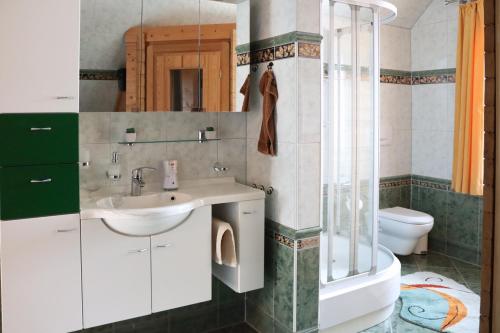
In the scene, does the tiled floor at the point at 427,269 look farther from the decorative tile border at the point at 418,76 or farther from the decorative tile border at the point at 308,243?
the decorative tile border at the point at 418,76

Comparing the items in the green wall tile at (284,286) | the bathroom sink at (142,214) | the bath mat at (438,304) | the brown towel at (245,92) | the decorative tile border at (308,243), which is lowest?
the bath mat at (438,304)

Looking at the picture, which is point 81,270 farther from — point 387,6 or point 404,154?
point 404,154

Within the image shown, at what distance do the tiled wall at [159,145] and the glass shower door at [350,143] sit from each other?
0.62 meters

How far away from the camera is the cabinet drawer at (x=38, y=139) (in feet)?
7.04

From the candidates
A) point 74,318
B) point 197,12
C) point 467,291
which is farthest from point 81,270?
point 467,291

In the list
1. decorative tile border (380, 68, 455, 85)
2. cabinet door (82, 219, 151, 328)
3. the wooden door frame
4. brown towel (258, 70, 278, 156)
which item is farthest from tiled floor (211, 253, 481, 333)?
the wooden door frame

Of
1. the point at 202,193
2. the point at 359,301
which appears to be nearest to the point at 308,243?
the point at 359,301

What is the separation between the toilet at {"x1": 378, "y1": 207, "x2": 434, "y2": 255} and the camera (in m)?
4.27

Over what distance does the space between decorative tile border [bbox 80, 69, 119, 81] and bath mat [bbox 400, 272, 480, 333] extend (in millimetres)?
2509

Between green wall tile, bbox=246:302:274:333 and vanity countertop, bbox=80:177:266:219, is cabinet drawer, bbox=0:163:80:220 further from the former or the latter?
green wall tile, bbox=246:302:274:333

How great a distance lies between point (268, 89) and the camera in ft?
8.97

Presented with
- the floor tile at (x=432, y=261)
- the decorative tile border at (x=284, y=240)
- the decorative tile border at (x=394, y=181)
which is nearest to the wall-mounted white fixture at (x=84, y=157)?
the decorative tile border at (x=284, y=240)

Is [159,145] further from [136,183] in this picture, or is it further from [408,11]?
[408,11]

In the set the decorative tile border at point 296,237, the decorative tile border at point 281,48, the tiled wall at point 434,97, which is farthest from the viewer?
the tiled wall at point 434,97
